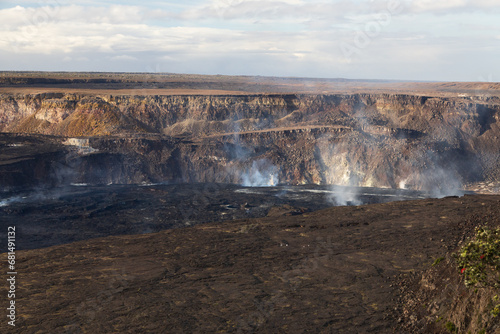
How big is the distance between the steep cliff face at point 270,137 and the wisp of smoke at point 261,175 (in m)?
0.13

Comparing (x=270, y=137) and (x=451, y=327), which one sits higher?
(x=270, y=137)

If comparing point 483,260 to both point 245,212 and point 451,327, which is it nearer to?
point 451,327

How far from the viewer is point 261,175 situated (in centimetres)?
6631

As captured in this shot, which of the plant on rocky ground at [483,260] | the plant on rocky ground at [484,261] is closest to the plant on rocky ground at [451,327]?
the plant on rocky ground at [484,261]

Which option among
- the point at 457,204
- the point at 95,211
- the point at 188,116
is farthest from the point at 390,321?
the point at 188,116

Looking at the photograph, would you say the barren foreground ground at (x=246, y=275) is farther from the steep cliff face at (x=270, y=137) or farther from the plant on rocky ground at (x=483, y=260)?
the steep cliff face at (x=270, y=137)

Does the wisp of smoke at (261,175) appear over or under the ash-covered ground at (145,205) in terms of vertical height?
over

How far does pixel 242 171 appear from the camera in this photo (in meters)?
66.7

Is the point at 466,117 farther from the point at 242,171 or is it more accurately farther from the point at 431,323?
the point at 431,323

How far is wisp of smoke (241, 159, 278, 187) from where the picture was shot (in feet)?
214

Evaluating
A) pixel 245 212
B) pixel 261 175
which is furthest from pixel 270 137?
pixel 245 212

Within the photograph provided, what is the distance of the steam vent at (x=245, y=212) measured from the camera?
18.7 meters

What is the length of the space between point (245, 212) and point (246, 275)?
993 inches

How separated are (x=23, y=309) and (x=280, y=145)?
5362 centimetres
